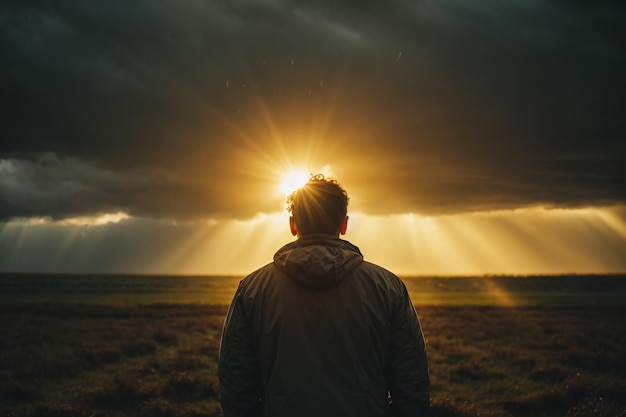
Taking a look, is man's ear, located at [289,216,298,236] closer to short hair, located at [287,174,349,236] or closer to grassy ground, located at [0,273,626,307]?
short hair, located at [287,174,349,236]

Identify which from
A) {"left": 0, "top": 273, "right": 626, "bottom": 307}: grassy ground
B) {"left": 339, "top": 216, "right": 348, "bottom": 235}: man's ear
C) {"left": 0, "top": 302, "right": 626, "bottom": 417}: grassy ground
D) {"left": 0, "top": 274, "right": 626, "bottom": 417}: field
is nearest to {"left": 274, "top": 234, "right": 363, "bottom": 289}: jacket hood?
{"left": 339, "top": 216, "right": 348, "bottom": 235}: man's ear

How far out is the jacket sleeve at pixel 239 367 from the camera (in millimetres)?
3084

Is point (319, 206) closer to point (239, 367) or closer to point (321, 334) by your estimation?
point (321, 334)

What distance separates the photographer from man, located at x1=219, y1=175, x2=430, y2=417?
285cm

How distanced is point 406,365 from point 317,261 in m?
0.89

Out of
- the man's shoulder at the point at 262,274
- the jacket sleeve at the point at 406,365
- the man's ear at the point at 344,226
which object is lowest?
the jacket sleeve at the point at 406,365

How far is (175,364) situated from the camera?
629 inches

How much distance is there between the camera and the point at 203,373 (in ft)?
49.4

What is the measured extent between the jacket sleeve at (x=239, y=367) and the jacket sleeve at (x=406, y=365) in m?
0.86

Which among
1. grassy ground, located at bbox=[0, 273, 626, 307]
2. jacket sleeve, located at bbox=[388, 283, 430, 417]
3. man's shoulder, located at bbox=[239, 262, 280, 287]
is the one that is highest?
man's shoulder, located at bbox=[239, 262, 280, 287]

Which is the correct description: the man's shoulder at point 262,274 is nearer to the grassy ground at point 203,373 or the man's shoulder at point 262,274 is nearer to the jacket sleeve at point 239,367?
the jacket sleeve at point 239,367

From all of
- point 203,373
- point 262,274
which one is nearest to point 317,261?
point 262,274

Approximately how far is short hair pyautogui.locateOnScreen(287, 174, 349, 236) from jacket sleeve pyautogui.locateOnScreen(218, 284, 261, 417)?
22.6 inches

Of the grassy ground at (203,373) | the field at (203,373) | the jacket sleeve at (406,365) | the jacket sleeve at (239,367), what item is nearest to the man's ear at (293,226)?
the jacket sleeve at (239,367)
